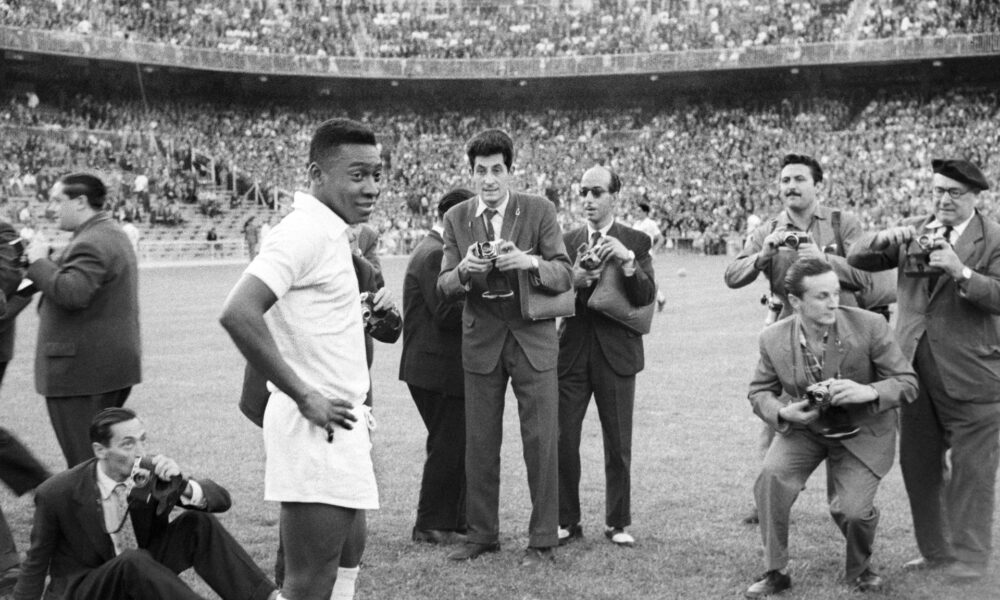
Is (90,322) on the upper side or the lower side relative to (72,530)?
upper

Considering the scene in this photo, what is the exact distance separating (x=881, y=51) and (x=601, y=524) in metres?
43.8

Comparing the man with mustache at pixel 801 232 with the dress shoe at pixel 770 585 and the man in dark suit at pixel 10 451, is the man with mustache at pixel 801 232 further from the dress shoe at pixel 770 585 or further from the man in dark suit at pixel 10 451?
the man in dark suit at pixel 10 451

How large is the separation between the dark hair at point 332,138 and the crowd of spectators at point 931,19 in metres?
46.6

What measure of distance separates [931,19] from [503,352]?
45.8 meters

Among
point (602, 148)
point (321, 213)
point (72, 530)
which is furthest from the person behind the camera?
point (602, 148)

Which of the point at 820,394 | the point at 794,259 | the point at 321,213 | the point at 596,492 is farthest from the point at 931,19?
the point at 321,213

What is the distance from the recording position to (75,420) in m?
5.61

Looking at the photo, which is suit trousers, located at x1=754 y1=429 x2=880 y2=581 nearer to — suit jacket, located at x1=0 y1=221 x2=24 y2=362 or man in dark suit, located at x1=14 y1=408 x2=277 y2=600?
man in dark suit, located at x1=14 y1=408 x2=277 y2=600

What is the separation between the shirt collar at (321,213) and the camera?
3.57m

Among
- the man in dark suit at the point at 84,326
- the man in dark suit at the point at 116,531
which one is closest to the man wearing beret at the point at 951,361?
the man in dark suit at the point at 116,531

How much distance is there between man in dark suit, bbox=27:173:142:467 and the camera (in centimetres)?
552

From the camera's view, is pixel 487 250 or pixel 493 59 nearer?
pixel 487 250

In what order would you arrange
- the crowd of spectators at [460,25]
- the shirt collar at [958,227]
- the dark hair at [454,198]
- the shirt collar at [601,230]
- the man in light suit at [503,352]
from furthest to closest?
the crowd of spectators at [460,25] → the dark hair at [454,198] → the shirt collar at [601,230] → the man in light suit at [503,352] → the shirt collar at [958,227]

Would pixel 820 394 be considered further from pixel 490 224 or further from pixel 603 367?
pixel 490 224
